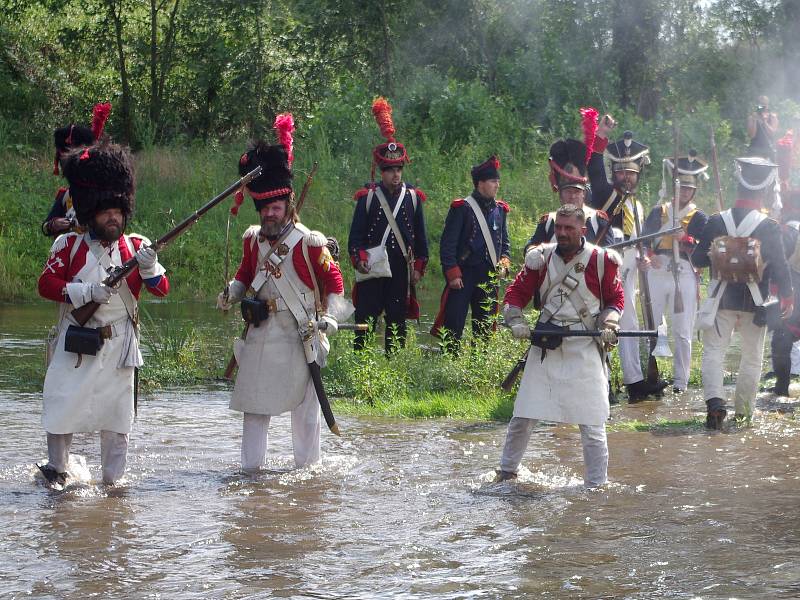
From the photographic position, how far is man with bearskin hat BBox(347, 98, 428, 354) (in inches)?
468

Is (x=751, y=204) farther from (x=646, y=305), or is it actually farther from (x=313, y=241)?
(x=313, y=241)

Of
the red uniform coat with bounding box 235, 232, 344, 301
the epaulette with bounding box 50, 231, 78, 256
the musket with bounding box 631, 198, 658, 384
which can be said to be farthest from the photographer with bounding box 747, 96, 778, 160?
the epaulette with bounding box 50, 231, 78, 256

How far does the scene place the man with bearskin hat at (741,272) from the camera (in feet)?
31.6

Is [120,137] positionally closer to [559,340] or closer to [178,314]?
[178,314]

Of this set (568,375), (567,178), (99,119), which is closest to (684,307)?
(567,178)

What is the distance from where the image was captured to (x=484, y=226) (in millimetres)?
11734

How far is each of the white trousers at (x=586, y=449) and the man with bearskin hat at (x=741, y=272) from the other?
2276 millimetres

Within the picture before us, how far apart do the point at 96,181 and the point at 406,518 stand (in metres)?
2.60

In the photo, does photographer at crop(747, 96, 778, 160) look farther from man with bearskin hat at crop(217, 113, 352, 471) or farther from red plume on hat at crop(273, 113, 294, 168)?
man with bearskin hat at crop(217, 113, 352, 471)

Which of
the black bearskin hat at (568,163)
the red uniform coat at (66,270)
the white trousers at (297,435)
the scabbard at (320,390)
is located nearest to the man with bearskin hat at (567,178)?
the black bearskin hat at (568,163)

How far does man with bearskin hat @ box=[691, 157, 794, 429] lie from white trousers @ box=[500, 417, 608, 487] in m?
2.28

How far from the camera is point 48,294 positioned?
7547mm

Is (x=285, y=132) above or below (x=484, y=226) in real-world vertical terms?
above

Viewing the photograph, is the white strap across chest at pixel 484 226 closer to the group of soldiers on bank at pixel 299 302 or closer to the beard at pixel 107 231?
the group of soldiers on bank at pixel 299 302
